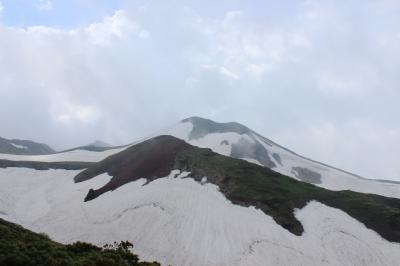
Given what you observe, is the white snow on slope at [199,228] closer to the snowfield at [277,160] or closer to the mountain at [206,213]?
the mountain at [206,213]

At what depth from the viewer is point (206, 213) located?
4816cm

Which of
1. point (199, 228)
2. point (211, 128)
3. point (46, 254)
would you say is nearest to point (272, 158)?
point (211, 128)

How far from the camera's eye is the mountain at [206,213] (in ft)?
133

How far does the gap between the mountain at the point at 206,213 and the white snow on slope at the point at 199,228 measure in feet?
0.34

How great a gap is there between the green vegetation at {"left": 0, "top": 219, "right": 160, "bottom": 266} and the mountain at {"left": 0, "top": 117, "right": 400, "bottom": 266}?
12077 millimetres

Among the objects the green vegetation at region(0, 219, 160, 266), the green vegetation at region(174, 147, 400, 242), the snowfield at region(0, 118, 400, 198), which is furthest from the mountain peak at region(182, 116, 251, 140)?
the green vegetation at region(0, 219, 160, 266)

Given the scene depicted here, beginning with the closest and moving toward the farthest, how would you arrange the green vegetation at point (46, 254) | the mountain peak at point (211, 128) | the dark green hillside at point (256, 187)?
the green vegetation at point (46, 254)
the dark green hillside at point (256, 187)
the mountain peak at point (211, 128)

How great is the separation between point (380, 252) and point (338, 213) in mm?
9537

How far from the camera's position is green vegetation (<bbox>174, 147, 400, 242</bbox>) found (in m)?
48.4

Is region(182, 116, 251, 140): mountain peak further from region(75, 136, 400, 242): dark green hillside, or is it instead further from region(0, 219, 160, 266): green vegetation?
region(0, 219, 160, 266): green vegetation

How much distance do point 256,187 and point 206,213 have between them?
35.4 feet

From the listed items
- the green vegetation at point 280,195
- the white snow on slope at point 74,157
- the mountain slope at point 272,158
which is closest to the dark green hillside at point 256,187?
the green vegetation at point 280,195

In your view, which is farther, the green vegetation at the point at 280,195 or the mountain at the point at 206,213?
the green vegetation at the point at 280,195

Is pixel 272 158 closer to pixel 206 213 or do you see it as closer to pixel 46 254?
pixel 206 213
